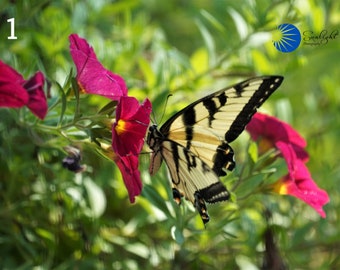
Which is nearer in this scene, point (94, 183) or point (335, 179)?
point (94, 183)

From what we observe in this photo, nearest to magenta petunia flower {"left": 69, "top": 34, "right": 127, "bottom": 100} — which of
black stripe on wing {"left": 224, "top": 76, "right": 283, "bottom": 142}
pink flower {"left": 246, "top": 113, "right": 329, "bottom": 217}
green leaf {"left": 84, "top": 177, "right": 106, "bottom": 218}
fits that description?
black stripe on wing {"left": 224, "top": 76, "right": 283, "bottom": 142}

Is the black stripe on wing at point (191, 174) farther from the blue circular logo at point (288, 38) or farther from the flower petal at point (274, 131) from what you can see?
the blue circular logo at point (288, 38)

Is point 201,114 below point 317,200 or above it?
above

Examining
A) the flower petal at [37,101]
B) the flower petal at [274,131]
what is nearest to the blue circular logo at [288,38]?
the flower petal at [274,131]

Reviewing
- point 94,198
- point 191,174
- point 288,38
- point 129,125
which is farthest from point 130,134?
point 288,38

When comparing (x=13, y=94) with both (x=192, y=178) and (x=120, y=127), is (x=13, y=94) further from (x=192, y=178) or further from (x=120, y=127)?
(x=192, y=178)

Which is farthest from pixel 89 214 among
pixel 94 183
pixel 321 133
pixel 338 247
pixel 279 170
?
pixel 321 133

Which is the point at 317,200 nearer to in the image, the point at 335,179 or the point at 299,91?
the point at 335,179

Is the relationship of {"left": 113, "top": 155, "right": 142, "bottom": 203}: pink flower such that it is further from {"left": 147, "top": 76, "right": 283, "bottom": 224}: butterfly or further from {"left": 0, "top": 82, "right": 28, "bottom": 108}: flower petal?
{"left": 0, "top": 82, "right": 28, "bottom": 108}: flower petal
